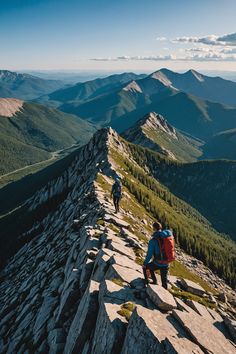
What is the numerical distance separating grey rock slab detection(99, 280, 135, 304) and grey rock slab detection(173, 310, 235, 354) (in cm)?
449

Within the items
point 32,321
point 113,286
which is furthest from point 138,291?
point 32,321

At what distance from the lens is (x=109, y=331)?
81.0 feet

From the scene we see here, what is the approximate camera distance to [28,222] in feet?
586

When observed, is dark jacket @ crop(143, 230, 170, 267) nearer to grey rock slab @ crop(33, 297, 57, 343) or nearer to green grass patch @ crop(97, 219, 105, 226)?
grey rock slab @ crop(33, 297, 57, 343)

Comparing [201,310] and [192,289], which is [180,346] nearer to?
[201,310]

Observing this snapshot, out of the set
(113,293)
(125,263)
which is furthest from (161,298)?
(125,263)

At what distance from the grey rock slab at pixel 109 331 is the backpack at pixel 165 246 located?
6426 mm

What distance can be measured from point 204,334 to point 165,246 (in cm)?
795

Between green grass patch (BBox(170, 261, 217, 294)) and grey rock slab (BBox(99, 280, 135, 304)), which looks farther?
green grass patch (BBox(170, 261, 217, 294))

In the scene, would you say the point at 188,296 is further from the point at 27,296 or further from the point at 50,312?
the point at 27,296

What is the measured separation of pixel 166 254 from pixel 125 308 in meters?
6.26

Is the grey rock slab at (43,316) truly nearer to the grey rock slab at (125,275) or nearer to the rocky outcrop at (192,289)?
the grey rock slab at (125,275)

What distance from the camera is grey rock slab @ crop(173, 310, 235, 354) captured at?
23891 millimetres

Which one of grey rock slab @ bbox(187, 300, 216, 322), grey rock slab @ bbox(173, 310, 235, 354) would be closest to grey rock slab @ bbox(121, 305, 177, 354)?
grey rock slab @ bbox(173, 310, 235, 354)
